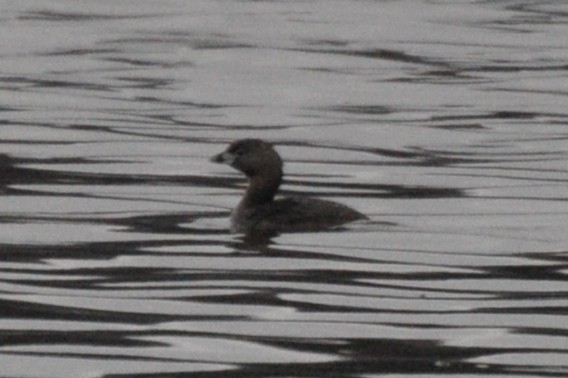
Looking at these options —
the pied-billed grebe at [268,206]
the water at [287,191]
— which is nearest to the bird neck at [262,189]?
the pied-billed grebe at [268,206]

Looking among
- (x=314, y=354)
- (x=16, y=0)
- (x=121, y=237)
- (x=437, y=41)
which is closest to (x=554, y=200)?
(x=121, y=237)

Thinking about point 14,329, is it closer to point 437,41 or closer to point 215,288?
point 215,288

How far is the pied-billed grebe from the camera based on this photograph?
1566cm

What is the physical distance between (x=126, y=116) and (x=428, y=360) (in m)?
11.6

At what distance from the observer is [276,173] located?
53.5ft

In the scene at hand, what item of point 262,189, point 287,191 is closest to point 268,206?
point 262,189

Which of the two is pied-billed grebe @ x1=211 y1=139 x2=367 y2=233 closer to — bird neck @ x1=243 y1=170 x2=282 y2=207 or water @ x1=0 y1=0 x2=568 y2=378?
bird neck @ x1=243 y1=170 x2=282 y2=207

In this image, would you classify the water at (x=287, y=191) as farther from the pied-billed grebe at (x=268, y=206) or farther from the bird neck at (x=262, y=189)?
the bird neck at (x=262, y=189)

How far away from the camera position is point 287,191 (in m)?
18.0

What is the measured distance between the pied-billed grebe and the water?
130 millimetres

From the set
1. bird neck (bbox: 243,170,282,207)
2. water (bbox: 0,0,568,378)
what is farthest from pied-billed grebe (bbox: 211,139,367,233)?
water (bbox: 0,0,568,378)

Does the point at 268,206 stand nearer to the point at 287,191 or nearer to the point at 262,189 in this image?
the point at 262,189

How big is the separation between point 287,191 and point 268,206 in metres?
2.08

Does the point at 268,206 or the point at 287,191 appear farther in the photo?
the point at 287,191
